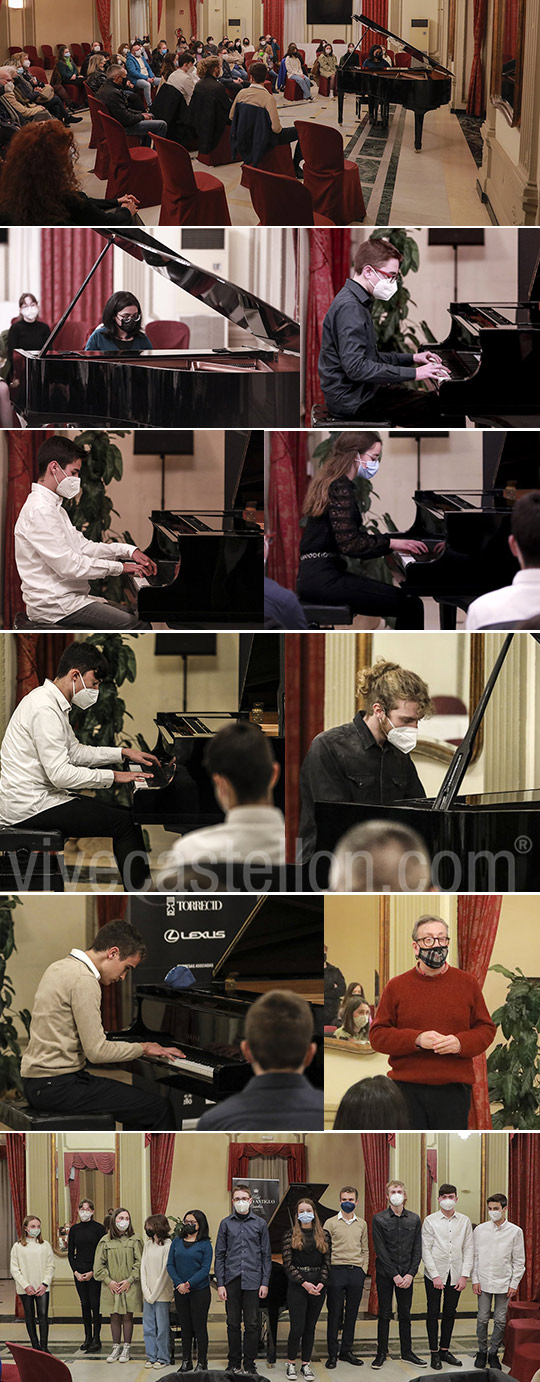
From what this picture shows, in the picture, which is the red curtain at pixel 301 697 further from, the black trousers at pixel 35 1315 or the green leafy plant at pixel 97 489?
the black trousers at pixel 35 1315

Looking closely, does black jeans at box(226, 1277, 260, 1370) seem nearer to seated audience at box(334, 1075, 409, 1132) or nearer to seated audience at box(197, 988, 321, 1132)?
seated audience at box(197, 988, 321, 1132)

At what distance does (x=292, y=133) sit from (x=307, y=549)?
155cm

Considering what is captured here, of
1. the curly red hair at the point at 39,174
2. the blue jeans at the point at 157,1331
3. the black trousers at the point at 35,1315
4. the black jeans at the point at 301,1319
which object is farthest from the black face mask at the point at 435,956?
the curly red hair at the point at 39,174

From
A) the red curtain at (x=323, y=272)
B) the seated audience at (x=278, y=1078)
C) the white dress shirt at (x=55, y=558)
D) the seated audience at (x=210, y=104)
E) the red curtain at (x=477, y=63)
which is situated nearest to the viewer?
the red curtain at (x=477, y=63)

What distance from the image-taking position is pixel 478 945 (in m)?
7.45

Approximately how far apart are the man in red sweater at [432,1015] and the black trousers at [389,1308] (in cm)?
80

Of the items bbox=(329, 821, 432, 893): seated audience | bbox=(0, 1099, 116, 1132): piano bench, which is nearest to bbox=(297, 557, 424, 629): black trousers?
bbox=(329, 821, 432, 893): seated audience

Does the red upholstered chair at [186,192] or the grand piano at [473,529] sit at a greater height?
the red upholstered chair at [186,192]

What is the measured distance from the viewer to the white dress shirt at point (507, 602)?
7.22m

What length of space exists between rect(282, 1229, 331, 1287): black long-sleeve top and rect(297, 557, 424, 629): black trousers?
8.03 ft

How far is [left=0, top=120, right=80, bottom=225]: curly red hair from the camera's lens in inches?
280

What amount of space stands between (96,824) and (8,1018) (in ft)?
2.87

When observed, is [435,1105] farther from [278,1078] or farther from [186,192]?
[186,192]

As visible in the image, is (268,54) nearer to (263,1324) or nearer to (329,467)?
(329,467)
